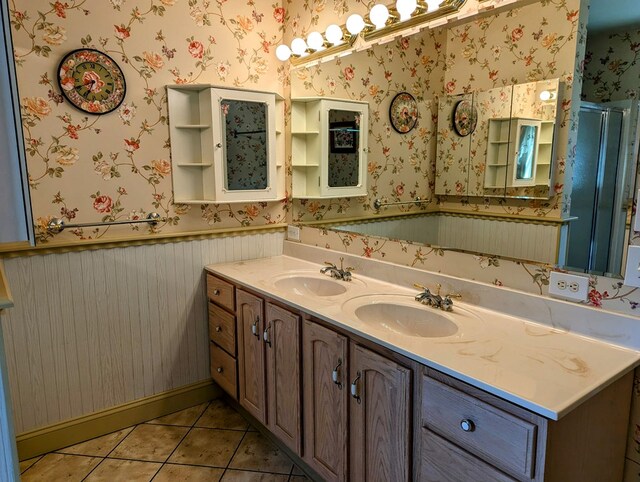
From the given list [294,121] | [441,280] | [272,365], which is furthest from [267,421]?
[294,121]

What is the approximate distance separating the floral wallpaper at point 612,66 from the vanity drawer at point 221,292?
1.72 meters

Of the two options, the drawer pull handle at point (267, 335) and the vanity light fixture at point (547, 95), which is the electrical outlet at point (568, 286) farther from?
the drawer pull handle at point (267, 335)

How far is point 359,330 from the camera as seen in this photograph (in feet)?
4.84

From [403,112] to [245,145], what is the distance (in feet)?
2.93

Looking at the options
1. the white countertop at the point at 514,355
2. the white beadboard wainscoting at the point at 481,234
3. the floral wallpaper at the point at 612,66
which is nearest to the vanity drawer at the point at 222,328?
the white countertop at the point at 514,355

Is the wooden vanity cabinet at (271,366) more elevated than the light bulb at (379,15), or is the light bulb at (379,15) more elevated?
the light bulb at (379,15)

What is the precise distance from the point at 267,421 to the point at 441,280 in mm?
1040

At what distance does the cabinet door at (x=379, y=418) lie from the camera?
53.7 inches

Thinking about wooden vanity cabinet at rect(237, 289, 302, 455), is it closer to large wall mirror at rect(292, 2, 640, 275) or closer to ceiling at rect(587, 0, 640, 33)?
large wall mirror at rect(292, 2, 640, 275)

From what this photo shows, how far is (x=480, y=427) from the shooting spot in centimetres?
113

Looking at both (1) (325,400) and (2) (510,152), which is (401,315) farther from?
(2) (510,152)

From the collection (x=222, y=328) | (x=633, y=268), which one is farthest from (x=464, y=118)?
(x=222, y=328)

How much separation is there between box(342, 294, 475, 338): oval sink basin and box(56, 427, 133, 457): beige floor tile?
4.81ft

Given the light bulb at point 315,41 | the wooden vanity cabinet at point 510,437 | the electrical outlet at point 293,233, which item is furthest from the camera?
the electrical outlet at point 293,233
